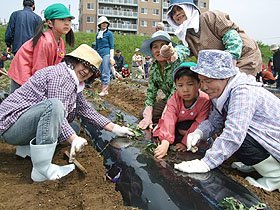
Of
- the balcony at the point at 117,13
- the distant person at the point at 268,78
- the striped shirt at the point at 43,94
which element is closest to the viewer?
the striped shirt at the point at 43,94

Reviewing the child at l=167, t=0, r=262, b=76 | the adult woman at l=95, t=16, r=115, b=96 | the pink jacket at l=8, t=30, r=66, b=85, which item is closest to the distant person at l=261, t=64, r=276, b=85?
the adult woman at l=95, t=16, r=115, b=96

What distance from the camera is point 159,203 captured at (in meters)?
2.13

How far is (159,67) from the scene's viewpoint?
4.30 m

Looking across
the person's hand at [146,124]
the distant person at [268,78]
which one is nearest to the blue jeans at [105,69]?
the person's hand at [146,124]

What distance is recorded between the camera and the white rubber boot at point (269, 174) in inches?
104

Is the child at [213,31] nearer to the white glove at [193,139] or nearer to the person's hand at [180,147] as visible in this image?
the white glove at [193,139]

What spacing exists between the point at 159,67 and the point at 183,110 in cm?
104

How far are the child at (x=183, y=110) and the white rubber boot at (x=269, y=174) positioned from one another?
72 cm

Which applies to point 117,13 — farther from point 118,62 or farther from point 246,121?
point 246,121

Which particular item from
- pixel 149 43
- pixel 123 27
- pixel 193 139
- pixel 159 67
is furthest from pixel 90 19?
pixel 193 139

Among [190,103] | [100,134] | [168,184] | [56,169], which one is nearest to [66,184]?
[56,169]

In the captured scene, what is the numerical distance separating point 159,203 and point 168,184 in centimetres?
25

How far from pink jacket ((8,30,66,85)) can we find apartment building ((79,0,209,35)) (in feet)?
167

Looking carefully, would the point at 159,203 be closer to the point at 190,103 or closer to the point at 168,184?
the point at 168,184
